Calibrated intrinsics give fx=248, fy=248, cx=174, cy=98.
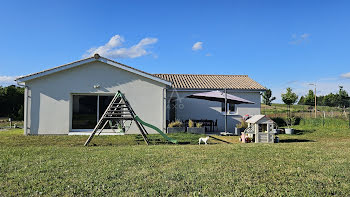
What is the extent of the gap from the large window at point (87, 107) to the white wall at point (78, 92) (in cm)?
54

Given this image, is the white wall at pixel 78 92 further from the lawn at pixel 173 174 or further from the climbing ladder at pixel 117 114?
the lawn at pixel 173 174

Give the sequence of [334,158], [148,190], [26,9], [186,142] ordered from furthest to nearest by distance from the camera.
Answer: [26,9] < [186,142] < [334,158] < [148,190]

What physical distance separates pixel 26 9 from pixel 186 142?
35.5 ft

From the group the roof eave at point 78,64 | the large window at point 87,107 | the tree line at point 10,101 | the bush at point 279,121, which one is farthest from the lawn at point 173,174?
the tree line at point 10,101

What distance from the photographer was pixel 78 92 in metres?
13.6

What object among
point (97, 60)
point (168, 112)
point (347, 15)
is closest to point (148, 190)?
point (97, 60)

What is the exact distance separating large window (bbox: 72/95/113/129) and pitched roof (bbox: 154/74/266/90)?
16.4ft

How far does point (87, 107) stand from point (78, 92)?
118 centimetres

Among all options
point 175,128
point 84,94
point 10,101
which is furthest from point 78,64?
point 10,101

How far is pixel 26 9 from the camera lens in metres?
13.0

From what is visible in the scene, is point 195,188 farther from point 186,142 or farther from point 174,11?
point 174,11

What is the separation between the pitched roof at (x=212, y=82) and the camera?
17156 millimetres

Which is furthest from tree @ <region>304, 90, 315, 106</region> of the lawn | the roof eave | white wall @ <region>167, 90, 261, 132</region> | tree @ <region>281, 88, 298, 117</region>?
the lawn

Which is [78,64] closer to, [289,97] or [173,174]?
[173,174]
